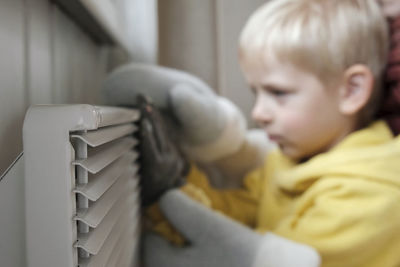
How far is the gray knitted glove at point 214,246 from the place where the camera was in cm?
62

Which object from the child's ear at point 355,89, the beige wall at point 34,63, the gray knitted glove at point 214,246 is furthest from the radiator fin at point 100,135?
the child's ear at point 355,89

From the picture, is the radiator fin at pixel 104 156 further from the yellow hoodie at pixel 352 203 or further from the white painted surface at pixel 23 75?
the yellow hoodie at pixel 352 203

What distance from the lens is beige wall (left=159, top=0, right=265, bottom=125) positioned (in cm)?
121

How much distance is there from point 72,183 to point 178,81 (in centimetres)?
57

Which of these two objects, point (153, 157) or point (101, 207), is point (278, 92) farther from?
point (101, 207)

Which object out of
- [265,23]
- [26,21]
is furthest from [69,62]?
[265,23]

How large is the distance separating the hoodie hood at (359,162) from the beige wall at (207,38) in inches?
15.7

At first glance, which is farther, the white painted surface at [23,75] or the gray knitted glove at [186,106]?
the gray knitted glove at [186,106]

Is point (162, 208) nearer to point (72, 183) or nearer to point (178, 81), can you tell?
point (178, 81)

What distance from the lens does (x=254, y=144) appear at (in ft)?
3.62

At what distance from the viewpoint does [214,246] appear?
70 cm

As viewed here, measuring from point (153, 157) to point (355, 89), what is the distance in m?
0.44

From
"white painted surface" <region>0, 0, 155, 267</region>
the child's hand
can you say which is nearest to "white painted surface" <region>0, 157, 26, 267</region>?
"white painted surface" <region>0, 0, 155, 267</region>

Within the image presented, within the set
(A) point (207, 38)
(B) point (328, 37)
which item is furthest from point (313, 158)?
(A) point (207, 38)
